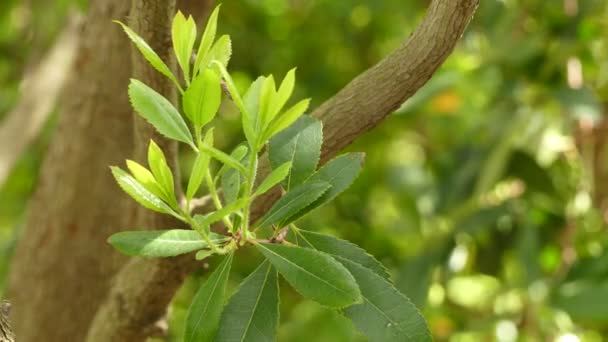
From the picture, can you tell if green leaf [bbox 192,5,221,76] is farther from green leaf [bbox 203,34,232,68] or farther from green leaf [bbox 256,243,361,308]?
green leaf [bbox 256,243,361,308]

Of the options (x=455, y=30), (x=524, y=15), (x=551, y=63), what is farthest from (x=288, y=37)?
(x=455, y=30)

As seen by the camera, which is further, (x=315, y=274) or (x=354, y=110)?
(x=354, y=110)

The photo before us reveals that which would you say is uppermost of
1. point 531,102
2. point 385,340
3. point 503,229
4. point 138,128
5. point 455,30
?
point 531,102

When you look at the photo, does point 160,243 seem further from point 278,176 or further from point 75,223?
point 75,223

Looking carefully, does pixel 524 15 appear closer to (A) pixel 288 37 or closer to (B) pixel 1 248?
(A) pixel 288 37

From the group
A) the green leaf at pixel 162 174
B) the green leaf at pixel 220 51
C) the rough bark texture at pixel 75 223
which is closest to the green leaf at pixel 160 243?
the green leaf at pixel 162 174

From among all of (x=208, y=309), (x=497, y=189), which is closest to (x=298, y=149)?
(x=208, y=309)
